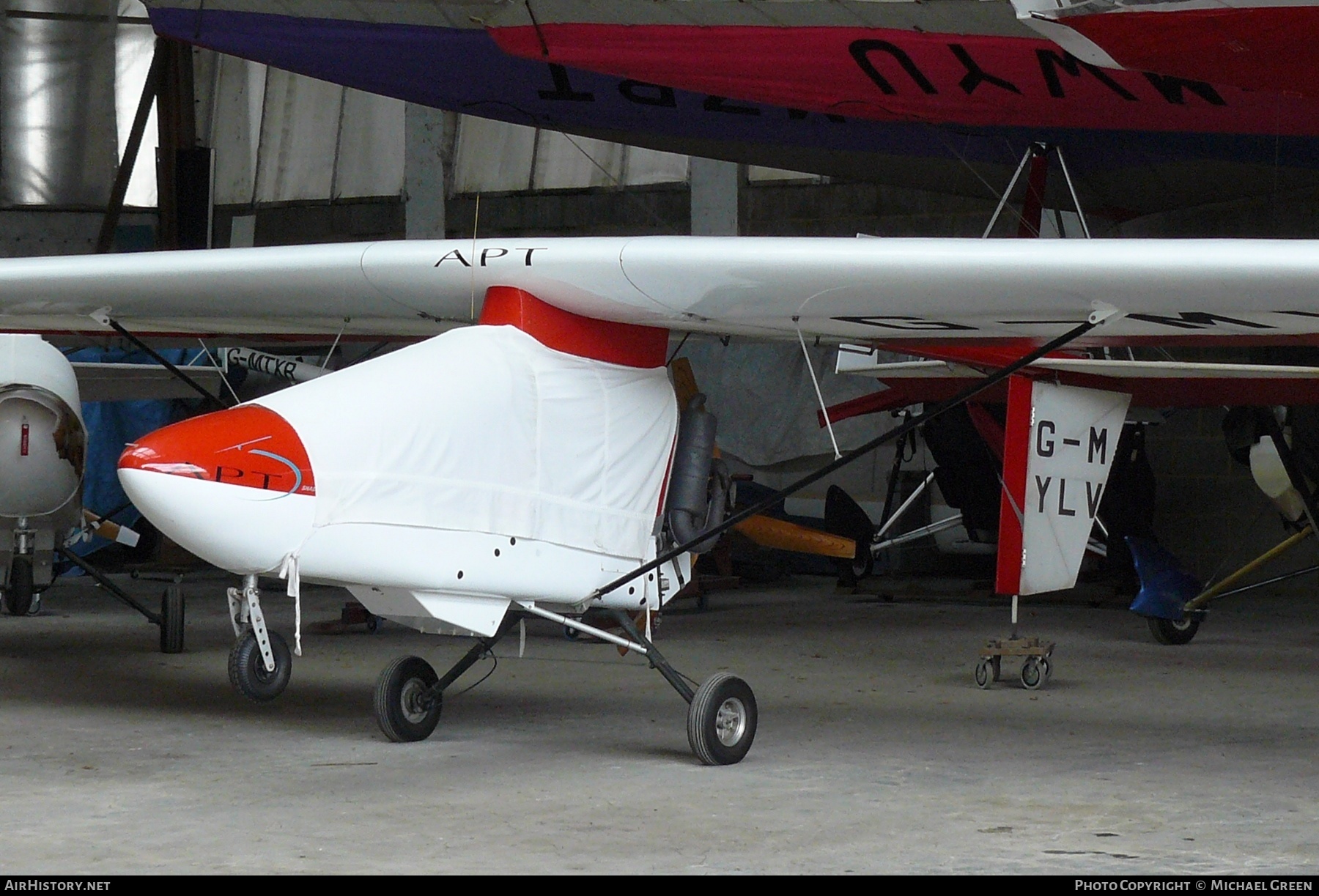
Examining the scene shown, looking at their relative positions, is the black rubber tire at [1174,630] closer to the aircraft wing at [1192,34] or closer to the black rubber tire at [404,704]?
the aircraft wing at [1192,34]

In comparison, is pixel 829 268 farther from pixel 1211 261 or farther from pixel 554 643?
pixel 554 643

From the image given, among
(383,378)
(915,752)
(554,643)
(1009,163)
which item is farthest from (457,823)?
(1009,163)

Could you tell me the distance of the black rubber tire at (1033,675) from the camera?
323 inches

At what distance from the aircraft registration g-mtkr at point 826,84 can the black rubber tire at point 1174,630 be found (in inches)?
138

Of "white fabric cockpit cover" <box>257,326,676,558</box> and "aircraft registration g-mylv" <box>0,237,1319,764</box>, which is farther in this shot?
"white fabric cockpit cover" <box>257,326,676,558</box>

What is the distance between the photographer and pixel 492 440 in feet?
18.6

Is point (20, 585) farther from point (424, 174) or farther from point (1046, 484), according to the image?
point (424, 174)

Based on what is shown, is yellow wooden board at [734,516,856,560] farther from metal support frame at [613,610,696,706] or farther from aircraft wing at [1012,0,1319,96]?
metal support frame at [613,610,696,706]

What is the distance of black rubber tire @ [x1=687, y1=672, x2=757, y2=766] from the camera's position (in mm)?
5758

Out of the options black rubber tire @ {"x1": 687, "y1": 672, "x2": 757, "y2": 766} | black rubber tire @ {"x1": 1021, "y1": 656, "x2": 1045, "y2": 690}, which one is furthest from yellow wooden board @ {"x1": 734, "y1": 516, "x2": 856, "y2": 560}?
black rubber tire @ {"x1": 687, "y1": 672, "x2": 757, "y2": 766}

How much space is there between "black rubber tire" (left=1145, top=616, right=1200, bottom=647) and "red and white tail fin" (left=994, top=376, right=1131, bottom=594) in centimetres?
276

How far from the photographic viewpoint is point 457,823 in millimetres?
4676

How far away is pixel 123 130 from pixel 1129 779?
18948 millimetres

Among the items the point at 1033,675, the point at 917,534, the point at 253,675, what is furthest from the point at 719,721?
the point at 917,534
